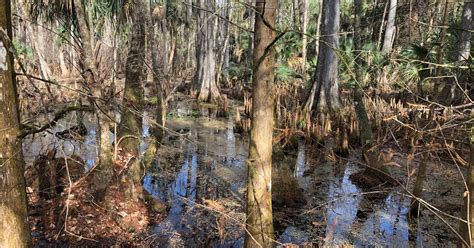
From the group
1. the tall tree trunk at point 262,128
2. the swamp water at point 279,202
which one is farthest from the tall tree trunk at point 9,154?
the tall tree trunk at point 262,128

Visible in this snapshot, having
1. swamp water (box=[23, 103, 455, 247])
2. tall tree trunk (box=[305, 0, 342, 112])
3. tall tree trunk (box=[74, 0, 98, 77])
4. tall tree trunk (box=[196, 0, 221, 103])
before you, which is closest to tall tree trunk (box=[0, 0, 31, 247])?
swamp water (box=[23, 103, 455, 247])

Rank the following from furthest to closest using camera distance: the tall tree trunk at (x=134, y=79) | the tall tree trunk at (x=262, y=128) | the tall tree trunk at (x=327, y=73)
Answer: the tall tree trunk at (x=327, y=73)
the tall tree trunk at (x=134, y=79)
the tall tree trunk at (x=262, y=128)

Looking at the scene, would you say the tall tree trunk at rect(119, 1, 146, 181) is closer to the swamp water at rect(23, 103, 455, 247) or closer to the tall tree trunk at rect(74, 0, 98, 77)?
the swamp water at rect(23, 103, 455, 247)

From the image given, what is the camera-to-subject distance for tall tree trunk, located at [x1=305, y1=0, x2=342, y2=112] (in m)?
10.3

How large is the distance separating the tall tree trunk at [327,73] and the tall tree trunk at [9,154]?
28.8 ft

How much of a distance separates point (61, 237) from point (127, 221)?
0.80 m

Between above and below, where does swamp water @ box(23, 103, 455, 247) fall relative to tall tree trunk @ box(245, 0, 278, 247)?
below

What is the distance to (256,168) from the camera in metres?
3.56

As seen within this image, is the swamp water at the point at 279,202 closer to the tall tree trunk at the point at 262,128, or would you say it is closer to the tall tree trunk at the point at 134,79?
the tall tree trunk at the point at 262,128

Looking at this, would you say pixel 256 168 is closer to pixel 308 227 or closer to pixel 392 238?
pixel 308 227

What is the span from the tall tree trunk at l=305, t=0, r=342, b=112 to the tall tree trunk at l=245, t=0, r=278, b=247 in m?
7.09

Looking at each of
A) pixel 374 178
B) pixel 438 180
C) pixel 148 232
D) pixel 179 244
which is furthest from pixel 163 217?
pixel 438 180

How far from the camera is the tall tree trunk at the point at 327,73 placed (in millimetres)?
10297

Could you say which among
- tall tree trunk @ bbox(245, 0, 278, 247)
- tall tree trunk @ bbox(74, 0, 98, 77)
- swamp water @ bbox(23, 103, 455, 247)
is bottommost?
swamp water @ bbox(23, 103, 455, 247)
